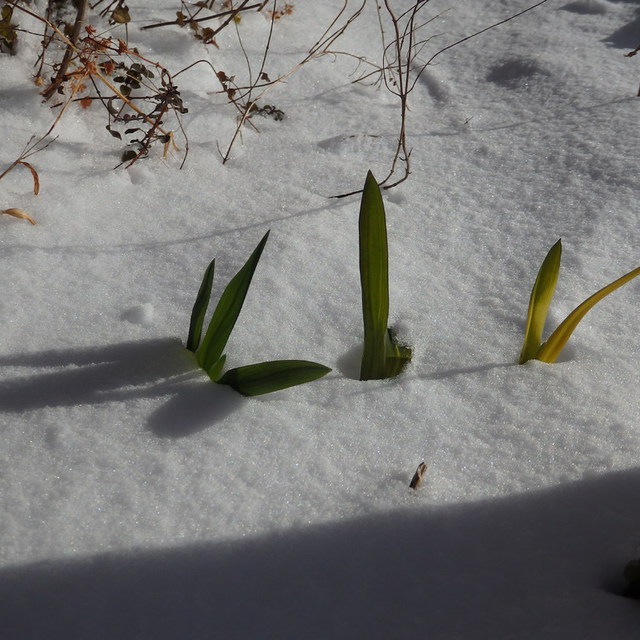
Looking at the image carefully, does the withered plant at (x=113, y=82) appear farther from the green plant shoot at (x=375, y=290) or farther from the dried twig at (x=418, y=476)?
the dried twig at (x=418, y=476)

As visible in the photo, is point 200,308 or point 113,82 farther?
point 113,82

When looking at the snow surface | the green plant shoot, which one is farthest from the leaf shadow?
the green plant shoot

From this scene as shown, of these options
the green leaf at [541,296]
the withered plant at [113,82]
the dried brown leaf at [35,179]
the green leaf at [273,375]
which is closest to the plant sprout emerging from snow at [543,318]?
the green leaf at [541,296]

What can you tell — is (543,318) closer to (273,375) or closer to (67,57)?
(273,375)

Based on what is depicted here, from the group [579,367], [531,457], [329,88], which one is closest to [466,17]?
[329,88]

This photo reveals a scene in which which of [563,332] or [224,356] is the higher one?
[563,332]

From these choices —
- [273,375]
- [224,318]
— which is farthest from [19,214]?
[273,375]
